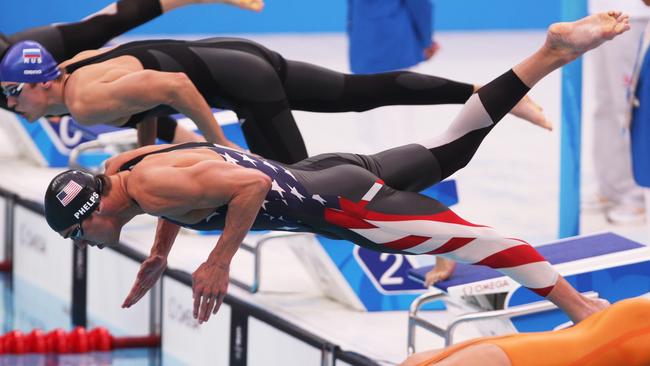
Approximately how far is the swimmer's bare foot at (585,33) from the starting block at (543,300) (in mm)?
901

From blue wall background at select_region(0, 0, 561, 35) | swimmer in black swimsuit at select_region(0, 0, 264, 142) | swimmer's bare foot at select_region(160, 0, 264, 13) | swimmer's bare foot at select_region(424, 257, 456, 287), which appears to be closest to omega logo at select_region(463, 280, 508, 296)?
swimmer's bare foot at select_region(424, 257, 456, 287)

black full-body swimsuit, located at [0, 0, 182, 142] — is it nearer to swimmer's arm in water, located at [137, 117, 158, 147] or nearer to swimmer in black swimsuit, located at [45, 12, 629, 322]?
swimmer's arm in water, located at [137, 117, 158, 147]

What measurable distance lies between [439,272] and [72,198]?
1.72 m

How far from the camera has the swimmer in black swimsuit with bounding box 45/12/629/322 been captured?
13.8ft

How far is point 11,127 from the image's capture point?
9742 millimetres

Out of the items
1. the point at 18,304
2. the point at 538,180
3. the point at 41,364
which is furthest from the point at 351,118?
the point at 41,364

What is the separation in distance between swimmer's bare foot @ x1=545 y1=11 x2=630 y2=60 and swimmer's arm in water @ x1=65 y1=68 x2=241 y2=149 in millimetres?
1330

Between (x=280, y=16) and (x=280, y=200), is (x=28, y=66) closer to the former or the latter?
(x=280, y=200)

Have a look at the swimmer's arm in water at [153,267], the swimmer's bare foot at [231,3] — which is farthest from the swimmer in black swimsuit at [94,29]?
the swimmer's arm in water at [153,267]

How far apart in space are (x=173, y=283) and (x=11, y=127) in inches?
138

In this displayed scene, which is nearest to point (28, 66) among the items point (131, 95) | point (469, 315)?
point (131, 95)

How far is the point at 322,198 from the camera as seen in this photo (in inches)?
174

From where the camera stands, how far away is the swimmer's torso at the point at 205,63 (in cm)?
532

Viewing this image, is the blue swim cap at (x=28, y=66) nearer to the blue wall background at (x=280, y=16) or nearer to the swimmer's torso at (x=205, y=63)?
the swimmer's torso at (x=205, y=63)
